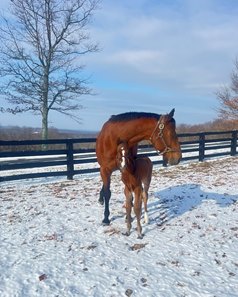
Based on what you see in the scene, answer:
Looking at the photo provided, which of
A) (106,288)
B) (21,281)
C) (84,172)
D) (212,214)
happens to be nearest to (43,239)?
(21,281)

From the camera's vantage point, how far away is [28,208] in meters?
6.80

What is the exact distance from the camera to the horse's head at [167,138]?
470 centimetres

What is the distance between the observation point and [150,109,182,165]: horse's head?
15.4 ft

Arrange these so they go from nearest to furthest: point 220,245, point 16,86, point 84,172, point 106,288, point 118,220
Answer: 1. point 106,288
2. point 220,245
3. point 118,220
4. point 84,172
5. point 16,86

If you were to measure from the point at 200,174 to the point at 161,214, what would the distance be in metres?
5.04

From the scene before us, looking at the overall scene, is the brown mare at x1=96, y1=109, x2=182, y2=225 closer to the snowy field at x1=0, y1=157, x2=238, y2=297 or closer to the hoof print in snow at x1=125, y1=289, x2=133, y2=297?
the snowy field at x1=0, y1=157, x2=238, y2=297

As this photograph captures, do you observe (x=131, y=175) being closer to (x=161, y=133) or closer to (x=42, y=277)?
(x=161, y=133)

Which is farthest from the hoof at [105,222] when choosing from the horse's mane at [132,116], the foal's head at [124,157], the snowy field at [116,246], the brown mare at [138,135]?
the horse's mane at [132,116]

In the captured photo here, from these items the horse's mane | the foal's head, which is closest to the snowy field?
the foal's head

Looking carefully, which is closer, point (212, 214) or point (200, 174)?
point (212, 214)

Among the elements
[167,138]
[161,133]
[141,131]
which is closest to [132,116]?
[141,131]

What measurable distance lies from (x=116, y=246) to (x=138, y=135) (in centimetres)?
175

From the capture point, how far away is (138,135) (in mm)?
4988

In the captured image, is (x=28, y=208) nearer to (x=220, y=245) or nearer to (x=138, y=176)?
(x=138, y=176)
